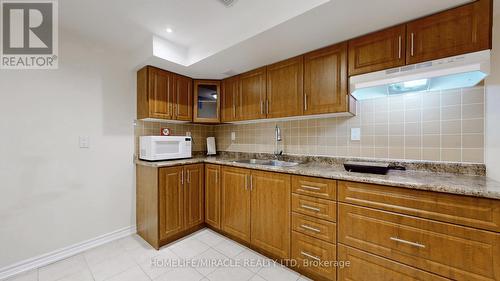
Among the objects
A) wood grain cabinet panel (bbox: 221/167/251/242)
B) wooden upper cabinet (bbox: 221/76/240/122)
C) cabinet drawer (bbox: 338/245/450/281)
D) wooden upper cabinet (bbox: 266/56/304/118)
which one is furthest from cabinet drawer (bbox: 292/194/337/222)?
wooden upper cabinet (bbox: 221/76/240/122)

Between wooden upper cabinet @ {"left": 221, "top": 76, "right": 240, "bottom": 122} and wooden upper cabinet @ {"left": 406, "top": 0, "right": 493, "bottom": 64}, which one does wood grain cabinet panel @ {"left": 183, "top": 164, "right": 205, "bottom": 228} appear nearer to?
wooden upper cabinet @ {"left": 221, "top": 76, "right": 240, "bottom": 122}

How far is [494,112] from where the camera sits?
4.24 ft

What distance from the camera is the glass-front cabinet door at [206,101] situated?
2.71m

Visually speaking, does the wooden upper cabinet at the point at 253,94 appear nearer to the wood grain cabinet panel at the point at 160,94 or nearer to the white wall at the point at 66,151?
the wood grain cabinet panel at the point at 160,94

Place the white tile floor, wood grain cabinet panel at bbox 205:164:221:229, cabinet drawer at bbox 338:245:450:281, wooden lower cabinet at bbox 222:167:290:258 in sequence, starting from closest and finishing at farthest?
cabinet drawer at bbox 338:245:450:281 → the white tile floor → wooden lower cabinet at bbox 222:167:290:258 → wood grain cabinet panel at bbox 205:164:221:229

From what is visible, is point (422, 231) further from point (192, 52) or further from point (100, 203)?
point (100, 203)

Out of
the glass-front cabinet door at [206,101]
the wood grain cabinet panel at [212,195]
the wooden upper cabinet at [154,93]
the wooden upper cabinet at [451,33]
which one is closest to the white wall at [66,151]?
the wooden upper cabinet at [154,93]

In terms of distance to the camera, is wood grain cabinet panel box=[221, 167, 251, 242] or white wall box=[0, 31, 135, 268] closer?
white wall box=[0, 31, 135, 268]

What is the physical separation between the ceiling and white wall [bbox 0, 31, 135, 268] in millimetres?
406

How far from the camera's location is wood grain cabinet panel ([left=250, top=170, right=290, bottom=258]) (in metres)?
1.71

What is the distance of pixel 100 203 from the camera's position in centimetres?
213

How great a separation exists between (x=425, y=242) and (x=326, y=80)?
1.37 metres

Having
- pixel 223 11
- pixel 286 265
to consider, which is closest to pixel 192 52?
pixel 223 11

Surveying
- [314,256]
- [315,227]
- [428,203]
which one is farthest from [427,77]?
[314,256]
